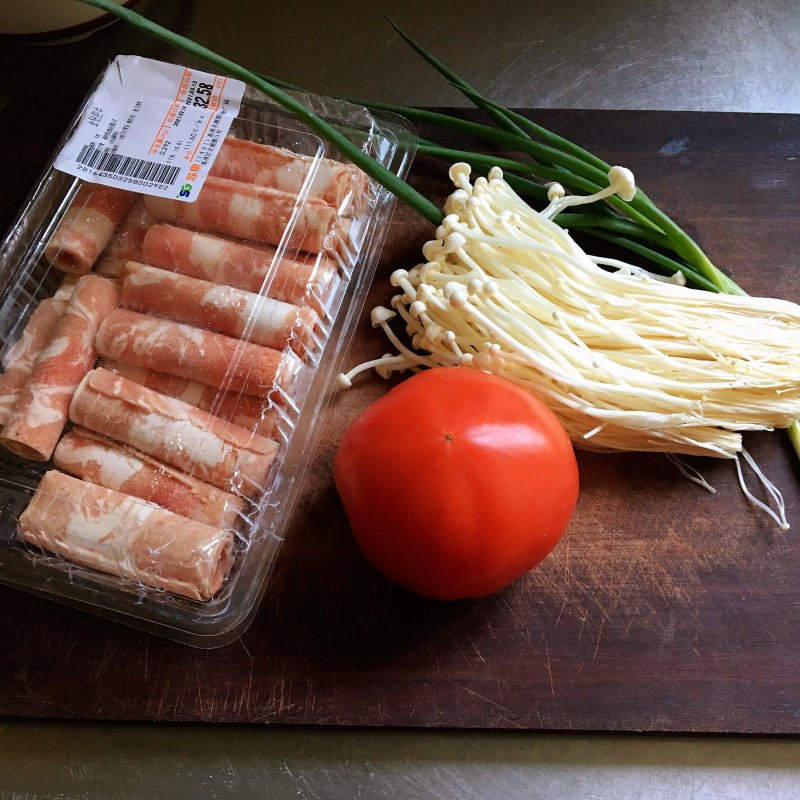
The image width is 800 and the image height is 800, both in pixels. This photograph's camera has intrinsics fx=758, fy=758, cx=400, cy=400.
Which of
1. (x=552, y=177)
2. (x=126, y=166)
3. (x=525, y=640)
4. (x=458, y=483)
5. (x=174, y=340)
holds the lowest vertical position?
(x=525, y=640)

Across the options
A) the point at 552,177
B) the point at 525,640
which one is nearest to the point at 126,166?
the point at 552,177

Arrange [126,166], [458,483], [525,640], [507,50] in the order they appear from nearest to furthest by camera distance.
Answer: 1. [458,483]
2. [525,640]
3. [126,166]
4. [507,50]

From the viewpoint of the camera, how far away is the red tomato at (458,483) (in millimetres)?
994

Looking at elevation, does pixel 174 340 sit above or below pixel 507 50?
below

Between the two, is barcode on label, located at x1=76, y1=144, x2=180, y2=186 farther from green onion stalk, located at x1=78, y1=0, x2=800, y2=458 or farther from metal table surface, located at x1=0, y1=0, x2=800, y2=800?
metal table surface, located at x1=0, y1=0, x2=800, y2=800

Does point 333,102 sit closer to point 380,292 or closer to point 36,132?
point 380,292

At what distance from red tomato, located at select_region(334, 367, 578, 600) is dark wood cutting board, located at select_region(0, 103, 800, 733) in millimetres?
125

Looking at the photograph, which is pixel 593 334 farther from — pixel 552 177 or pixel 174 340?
pixel 174 340

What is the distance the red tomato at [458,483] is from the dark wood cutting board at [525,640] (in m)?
0.13

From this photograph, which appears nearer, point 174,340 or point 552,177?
point 174,340

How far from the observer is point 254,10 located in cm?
190

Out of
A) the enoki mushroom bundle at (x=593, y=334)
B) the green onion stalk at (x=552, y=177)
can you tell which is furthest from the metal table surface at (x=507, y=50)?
the enoki mushroom bundle at (x=593, y=334)

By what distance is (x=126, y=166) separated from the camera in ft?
4.14

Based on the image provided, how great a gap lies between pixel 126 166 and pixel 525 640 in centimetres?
100
